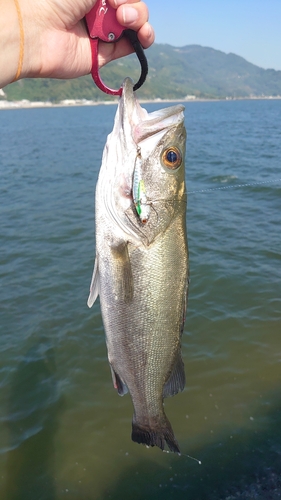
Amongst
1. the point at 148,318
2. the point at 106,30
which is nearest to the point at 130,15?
the point at 106,30

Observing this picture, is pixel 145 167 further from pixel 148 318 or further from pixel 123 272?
pixel 148 318

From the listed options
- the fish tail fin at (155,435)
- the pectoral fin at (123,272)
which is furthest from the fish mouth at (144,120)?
the fish tail fin at (155,435)

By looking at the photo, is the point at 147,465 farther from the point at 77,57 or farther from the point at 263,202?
the point at 263,202

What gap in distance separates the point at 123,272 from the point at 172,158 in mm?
889

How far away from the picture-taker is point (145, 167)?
2605 mm

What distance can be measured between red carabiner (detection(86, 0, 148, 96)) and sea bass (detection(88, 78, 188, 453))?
11.5 inches

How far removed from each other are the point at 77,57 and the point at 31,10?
534mm

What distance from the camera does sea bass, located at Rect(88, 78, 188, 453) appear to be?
2.59 meters

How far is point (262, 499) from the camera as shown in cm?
441

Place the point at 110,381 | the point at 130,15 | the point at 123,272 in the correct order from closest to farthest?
1. the point at 130,15
2. the point at 123,272
3. the point at 110,381

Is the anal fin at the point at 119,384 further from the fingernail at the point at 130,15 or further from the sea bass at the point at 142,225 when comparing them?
the fingernail at the point at 130,15

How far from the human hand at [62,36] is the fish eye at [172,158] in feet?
3.12

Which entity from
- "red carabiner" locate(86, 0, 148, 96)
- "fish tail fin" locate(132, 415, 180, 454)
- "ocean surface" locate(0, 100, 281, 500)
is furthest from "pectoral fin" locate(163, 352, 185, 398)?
"ocean surface" locate(0, 100, 281, 500)

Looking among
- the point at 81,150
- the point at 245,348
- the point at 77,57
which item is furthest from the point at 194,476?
the point at 81,150
